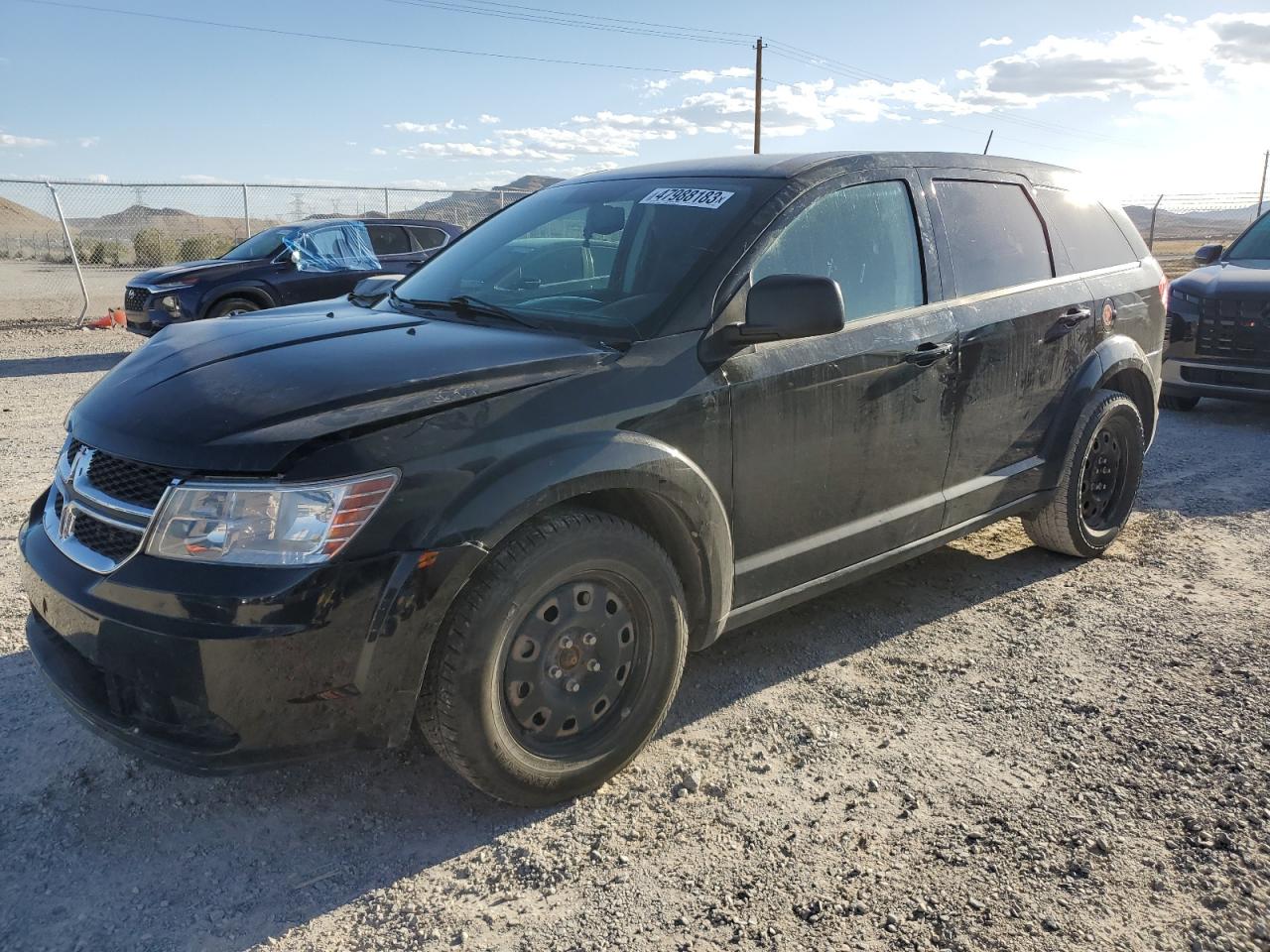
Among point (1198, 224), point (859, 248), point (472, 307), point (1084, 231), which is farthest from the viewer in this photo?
point (1198, 224)

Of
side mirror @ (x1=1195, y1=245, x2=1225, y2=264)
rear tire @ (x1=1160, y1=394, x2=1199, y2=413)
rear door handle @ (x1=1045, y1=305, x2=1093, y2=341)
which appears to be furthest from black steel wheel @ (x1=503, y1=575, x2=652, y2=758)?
side mirror @ (x1=1195, y1=245, x2=1225, y2=264)

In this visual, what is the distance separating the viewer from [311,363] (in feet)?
9.18

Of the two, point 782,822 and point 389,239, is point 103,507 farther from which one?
point 389,239

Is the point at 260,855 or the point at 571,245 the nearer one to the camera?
the point at 260,855

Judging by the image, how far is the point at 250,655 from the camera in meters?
2.31

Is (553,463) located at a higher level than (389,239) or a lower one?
lower

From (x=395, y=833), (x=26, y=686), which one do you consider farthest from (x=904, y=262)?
(x=26, y=686)

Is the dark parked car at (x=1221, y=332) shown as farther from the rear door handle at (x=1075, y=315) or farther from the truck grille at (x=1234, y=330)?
the rear door handle at (x=1075, y=315)

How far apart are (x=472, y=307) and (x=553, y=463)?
104cm

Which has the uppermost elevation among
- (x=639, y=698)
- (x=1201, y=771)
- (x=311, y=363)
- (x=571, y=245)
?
(x=571, y=245)

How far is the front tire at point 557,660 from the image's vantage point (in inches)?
101

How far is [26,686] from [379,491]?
6.80ft

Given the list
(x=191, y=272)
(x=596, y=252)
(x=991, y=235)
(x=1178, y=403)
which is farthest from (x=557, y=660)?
(x=191, y=272)

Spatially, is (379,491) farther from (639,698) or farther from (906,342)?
(906,342)
